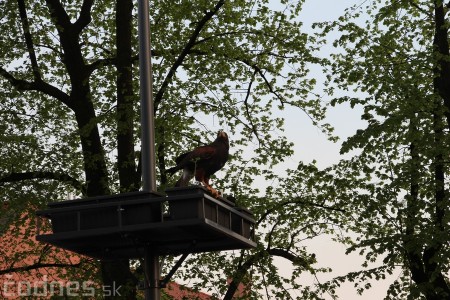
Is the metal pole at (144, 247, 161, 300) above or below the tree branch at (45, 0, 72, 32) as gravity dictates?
below

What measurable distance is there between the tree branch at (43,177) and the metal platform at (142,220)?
11972 mm

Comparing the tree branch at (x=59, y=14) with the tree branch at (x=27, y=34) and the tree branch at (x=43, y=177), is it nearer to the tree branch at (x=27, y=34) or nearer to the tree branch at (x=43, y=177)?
the tree branch at (x=27, y=34)

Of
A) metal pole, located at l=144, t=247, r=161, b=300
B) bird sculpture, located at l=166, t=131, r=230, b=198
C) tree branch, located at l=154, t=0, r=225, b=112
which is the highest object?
tree branch, located at l=154, t=0, r=225, b=112

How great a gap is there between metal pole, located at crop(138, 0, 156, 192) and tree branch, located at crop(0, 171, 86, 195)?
11027mm

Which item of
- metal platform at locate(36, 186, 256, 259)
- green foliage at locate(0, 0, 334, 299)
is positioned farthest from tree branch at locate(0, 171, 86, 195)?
metal platform at locate(36, 186, 256, 259)

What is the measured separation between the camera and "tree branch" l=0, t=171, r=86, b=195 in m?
23.5

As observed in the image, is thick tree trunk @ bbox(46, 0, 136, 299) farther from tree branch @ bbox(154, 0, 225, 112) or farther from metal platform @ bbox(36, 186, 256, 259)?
metal platform @ bbox(36, 186, 256, 259)

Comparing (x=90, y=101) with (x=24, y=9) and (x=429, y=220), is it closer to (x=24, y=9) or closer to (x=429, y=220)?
(x=24, y=9)

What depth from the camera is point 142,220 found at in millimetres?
10531

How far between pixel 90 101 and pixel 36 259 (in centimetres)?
639

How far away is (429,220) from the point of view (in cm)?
2156

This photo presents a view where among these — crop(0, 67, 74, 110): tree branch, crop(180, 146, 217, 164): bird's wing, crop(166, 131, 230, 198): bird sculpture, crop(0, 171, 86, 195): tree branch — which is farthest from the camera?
crop(0, 67, 74, 110): tree branch

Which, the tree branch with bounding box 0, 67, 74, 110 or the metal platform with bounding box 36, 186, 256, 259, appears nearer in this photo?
the metal platform with bounding box 36, 186, 256, 259

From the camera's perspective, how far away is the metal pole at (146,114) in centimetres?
1158
